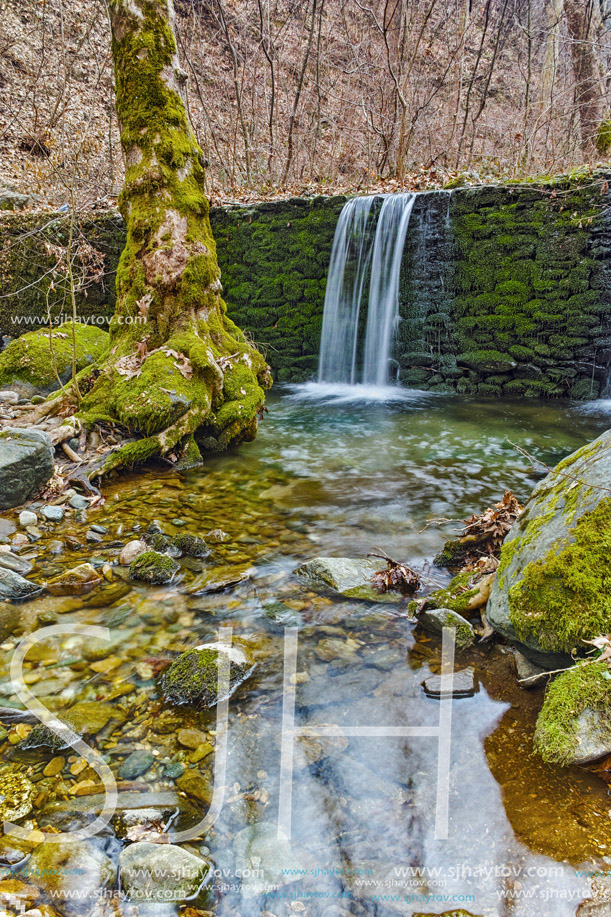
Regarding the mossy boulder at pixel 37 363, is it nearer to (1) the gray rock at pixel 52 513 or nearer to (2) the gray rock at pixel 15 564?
(1) the gray rock at pixel 52 513

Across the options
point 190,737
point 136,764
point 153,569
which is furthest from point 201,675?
point 153,569

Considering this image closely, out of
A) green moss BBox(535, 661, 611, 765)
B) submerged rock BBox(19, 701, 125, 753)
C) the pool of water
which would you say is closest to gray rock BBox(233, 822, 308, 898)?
the pool of water

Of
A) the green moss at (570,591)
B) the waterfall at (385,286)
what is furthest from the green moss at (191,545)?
the waterfall at (385,286)

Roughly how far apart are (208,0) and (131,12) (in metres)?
12.9

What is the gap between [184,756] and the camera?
170cm

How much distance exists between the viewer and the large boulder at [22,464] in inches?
134

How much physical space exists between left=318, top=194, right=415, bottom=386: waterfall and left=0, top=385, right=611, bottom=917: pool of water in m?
5.30

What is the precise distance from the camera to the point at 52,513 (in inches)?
134

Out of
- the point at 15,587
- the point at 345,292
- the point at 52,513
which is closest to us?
the point at 15,587

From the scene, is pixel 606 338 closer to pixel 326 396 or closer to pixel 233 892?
pixel 326 396

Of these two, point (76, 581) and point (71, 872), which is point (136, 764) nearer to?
point (71, 872)

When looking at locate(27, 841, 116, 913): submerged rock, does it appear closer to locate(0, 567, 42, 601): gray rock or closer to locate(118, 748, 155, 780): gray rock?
locate(118, 748, 155, 780): gray rock

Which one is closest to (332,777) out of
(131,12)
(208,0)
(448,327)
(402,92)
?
(131,12)

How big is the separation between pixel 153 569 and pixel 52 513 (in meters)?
1.11
